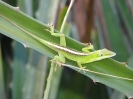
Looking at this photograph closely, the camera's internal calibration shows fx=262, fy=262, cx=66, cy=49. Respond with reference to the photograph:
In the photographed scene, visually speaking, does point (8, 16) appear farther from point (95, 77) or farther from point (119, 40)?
point (119, 40)

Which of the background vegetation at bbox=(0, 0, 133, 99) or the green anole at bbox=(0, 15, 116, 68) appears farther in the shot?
the background vegetation at bbox=(0, 0, 133, 99)

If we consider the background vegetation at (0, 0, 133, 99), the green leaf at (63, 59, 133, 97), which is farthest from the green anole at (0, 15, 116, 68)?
the background vegetation at (0, 0, 133, 99)

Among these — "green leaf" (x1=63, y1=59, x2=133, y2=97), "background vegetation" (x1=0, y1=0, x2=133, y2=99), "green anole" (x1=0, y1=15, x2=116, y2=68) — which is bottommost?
"green leaf" (x1=63, y1=59, x2=133, y2=97)

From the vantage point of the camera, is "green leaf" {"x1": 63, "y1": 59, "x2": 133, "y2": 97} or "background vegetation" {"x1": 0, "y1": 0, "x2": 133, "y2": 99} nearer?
"green leaf" {"x1": 63, "y1": 59, "x2": 133, "y2": 97}

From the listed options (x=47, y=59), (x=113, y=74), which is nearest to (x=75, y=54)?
(x=113, y=74)

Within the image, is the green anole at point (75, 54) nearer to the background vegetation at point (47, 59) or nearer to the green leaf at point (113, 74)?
the green leaf at point (113, 74)

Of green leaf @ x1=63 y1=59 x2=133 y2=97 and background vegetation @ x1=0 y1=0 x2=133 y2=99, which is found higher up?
background vegetation @ x1=0 y1=0 x2=133 y2=99

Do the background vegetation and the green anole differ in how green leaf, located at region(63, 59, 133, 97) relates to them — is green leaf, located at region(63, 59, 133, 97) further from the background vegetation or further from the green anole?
the background vegetation

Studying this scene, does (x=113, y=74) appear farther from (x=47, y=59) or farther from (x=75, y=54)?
(x=47, y=59)

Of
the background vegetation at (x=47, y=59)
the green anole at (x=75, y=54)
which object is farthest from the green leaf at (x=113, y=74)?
the background vegetation at (x=47, y=59)
